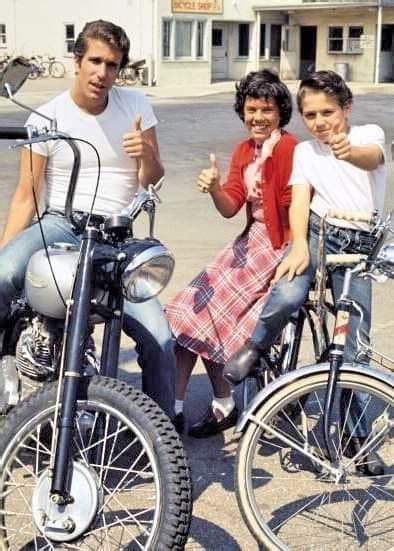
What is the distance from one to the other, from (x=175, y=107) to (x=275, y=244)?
875 inches

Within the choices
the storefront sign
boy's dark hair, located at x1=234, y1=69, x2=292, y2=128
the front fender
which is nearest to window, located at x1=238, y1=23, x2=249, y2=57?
the storefront sign

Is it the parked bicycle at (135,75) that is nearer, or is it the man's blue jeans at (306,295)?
the man's blue jeans at (306,295)

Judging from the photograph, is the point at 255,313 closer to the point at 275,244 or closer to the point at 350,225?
Result: the point at 275,244

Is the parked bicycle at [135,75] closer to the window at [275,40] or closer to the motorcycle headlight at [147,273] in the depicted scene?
the window at [275,40]

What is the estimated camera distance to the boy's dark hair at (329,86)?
3865 millimetres

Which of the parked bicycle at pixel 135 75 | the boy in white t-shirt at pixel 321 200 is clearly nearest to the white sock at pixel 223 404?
the boy in white t-shirt at pixel 321 200

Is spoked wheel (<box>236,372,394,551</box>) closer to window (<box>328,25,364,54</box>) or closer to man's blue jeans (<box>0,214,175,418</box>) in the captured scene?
man's blue jeans (<box>0,214,175,418</box>)

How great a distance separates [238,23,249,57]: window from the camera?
4072cm

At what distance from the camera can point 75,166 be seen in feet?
11.0

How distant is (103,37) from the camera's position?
3.98m

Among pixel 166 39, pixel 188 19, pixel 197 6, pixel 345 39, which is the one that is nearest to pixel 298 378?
pixel 166 39

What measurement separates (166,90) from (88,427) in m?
31.8

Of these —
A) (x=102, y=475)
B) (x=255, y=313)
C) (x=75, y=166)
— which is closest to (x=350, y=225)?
(x=255, y=313)

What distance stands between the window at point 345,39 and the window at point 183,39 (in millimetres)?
6139
